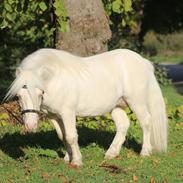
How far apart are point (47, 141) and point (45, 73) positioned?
2410 mm

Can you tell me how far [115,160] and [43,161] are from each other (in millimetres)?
933

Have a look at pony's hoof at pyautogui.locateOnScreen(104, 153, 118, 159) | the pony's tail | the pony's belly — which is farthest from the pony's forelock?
the pony's tail

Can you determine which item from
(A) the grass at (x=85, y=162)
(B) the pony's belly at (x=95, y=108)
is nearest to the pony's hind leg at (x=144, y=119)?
(A) the grass at (x=85, y=162)

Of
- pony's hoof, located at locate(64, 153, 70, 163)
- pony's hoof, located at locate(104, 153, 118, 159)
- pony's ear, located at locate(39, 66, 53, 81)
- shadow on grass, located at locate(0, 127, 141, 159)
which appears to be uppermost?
pony's ear, located at locate(39, 66, 53, 81)

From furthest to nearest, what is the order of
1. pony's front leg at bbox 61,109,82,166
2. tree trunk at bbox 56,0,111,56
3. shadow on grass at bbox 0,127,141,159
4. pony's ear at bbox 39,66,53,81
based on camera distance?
1. tree trunk at bbox 56,0,111,56
2. shadow on grass at bbox 0,127,141,159
3. pony's front leg at bbox 61,109,82,166
4. pony's ear at bbox 39,66,53,81

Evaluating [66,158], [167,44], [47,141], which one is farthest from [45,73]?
[167,44]

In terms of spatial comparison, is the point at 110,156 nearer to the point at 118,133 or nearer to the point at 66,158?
the point at 118,133

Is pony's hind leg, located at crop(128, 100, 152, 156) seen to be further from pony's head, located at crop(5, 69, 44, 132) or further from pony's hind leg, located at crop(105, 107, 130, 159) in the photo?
pony's head, located at crop(5, 69, 44, 132)

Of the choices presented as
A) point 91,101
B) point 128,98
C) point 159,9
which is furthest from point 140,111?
point 159,9

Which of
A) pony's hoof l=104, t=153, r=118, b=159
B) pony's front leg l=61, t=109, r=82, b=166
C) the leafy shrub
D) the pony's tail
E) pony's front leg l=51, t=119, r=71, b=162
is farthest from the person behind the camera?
the leafy shrub

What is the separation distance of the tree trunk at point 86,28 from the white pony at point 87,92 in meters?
3.47

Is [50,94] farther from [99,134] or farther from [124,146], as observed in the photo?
[99,134]

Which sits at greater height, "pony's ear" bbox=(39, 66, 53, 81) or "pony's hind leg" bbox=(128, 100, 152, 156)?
"pony's ear" bbox=(39, 66, 53, 81)

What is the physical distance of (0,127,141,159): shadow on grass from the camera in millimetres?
9297
